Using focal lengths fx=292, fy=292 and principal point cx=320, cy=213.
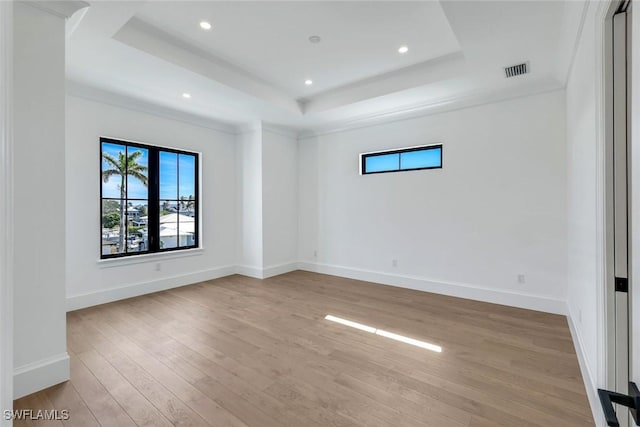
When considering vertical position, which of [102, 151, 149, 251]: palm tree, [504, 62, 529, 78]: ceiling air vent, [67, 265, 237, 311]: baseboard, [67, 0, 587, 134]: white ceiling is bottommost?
[67, 265, 237, 311]: baseboard

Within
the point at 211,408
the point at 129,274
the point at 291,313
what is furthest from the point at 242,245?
the point at 211,408

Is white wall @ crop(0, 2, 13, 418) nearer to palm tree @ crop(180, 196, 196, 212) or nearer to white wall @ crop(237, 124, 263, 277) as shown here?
palm tree @ crop(180, 196, 196, 212)

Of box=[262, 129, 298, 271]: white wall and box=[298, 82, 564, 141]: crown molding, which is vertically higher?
box=[298, 82, 564, 141]: crown molding

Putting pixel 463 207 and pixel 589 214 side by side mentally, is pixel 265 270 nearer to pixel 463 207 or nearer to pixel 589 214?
pixel 463 207

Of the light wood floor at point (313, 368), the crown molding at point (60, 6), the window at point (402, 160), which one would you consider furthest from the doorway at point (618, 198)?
the crown molding at point (60, 6)

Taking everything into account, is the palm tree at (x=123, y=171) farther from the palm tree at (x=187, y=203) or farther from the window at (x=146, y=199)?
the palm tree at (x=187, y=203)

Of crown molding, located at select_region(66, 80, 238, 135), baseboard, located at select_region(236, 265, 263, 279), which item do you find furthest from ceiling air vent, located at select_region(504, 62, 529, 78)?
baseboard, located at select_region(236, 265, 263, 279)

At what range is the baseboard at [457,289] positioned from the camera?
3.66 metres

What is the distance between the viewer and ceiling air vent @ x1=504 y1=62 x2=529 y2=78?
3.22 metres

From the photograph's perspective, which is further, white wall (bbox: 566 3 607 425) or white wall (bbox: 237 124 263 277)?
white wall (bbox: 237 124 263 277)

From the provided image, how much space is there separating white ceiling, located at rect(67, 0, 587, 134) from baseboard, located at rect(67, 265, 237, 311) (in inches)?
105

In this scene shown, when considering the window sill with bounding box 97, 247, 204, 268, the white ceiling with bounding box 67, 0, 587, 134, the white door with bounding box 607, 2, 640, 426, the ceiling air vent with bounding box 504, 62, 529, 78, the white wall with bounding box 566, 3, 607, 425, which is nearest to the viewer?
the white door with bounding box 607, 2, 640, 426

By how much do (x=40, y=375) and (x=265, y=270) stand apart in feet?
11.4

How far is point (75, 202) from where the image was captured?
3756mm
